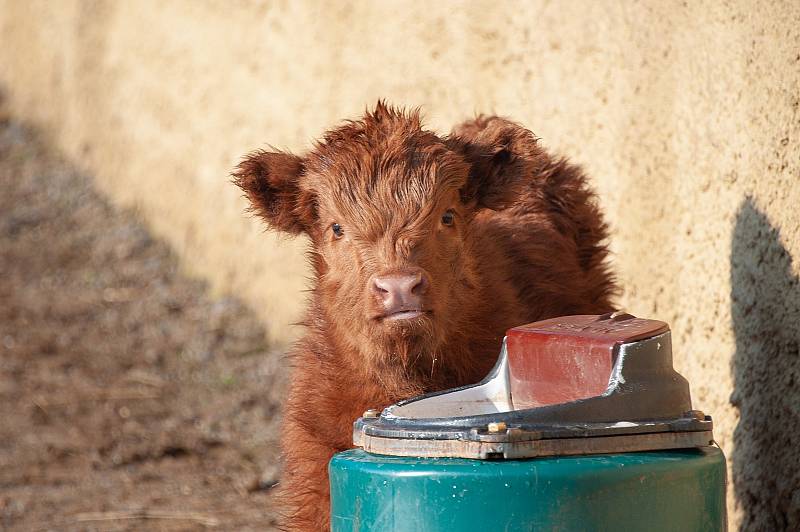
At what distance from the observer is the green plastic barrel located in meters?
2.75

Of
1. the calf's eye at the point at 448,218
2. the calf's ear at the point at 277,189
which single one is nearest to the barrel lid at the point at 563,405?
the calf's eye at the point at 448,218

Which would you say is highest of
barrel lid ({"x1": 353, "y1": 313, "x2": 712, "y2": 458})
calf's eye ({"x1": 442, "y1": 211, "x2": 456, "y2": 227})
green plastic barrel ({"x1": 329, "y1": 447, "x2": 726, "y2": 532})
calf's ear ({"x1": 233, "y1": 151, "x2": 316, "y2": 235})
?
calf's ear ({"x1": 233, "y1": 151, "x2": 316, "y2": 235})

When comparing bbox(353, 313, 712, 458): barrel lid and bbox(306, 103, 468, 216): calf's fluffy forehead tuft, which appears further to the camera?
bbox(306, 103, 468, 216): calf's fluffy forehead tuft

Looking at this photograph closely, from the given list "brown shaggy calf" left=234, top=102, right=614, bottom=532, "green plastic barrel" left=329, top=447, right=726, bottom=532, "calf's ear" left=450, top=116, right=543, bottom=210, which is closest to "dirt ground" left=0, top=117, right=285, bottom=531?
"brown shaggy calf" left=234, top=102, right=614, bottom=532

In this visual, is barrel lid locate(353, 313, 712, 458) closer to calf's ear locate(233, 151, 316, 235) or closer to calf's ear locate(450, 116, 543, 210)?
calf's ear locate(450, 116, 543, 210)

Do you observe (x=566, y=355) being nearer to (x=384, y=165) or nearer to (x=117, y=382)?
(x=384, y=165)

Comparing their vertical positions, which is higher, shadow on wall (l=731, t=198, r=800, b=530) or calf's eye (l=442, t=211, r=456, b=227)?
calf's eye (l=442, t=211, r=456, b=227)

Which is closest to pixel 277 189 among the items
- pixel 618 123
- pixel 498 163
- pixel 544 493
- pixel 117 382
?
pixel 498 163

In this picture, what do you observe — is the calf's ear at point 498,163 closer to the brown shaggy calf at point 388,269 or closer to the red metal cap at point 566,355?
the brown shaggy calf at point 388,269

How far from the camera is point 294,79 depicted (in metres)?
8.26

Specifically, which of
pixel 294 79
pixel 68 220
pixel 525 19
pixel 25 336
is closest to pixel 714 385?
pixel 525 19

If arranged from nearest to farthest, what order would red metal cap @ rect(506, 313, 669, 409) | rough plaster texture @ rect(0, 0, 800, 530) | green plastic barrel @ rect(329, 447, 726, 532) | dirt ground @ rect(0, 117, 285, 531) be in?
1. green plastic barrel @ rect(329, 447, 726, 532)
2. red metal cap @ rect(506, 313, 669, 409)
3. rough plaster texture @ rect(0, 0, 800, 530)
4. dirt ground @ rect(0, 117, 285, 531)

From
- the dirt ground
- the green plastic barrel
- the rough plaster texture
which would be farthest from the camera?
the dirt ground

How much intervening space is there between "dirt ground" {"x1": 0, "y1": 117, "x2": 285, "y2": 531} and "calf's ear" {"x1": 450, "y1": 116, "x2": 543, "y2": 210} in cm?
240
